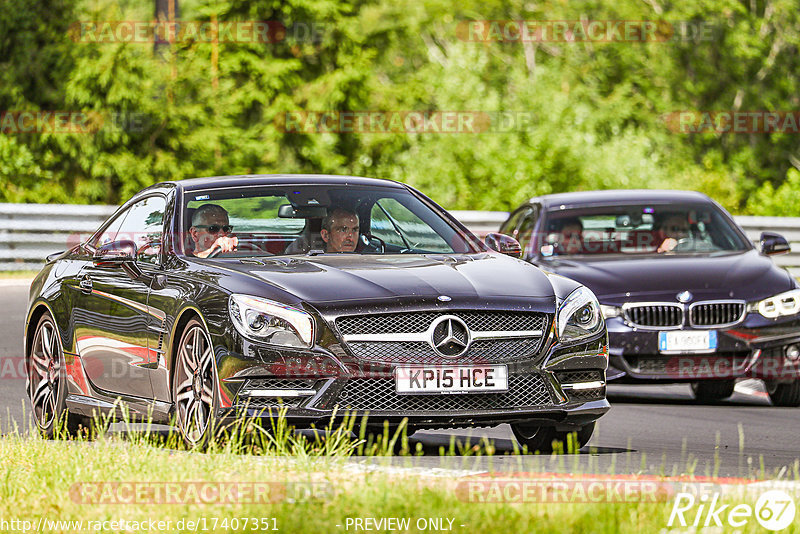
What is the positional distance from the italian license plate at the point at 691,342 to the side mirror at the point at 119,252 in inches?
180

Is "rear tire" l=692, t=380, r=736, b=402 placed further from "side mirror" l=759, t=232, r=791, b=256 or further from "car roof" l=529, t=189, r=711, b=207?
"car roof" l=529, t=189, r=711, b=207

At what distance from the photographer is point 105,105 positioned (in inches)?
1369

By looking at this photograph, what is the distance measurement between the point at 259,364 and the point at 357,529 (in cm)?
229

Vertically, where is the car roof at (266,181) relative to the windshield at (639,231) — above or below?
above

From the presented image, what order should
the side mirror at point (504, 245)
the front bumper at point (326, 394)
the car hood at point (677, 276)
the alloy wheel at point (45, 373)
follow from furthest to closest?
the car hood at point (677, 276) < the alloy wheel at point (45, 373) < the side mirror at point (504, 245) < the front bumper at point (326, 394)

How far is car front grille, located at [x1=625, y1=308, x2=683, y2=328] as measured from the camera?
12.2m

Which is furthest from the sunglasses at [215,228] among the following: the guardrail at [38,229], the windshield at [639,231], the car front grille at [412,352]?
the guardrail at [38,229]

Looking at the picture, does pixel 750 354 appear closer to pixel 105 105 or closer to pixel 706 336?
pixel 706 336

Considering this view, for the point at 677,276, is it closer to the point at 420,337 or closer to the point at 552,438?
the point at 552,438

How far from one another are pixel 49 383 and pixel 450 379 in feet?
11.1

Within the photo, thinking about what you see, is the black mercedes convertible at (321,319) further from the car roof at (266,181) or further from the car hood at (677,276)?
the car hood at (677,276)

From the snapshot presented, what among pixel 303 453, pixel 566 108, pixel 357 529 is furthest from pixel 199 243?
pixel 566 108

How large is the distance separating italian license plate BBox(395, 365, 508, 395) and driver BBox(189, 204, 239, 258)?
5.50 feet

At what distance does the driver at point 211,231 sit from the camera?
9.00 metres
